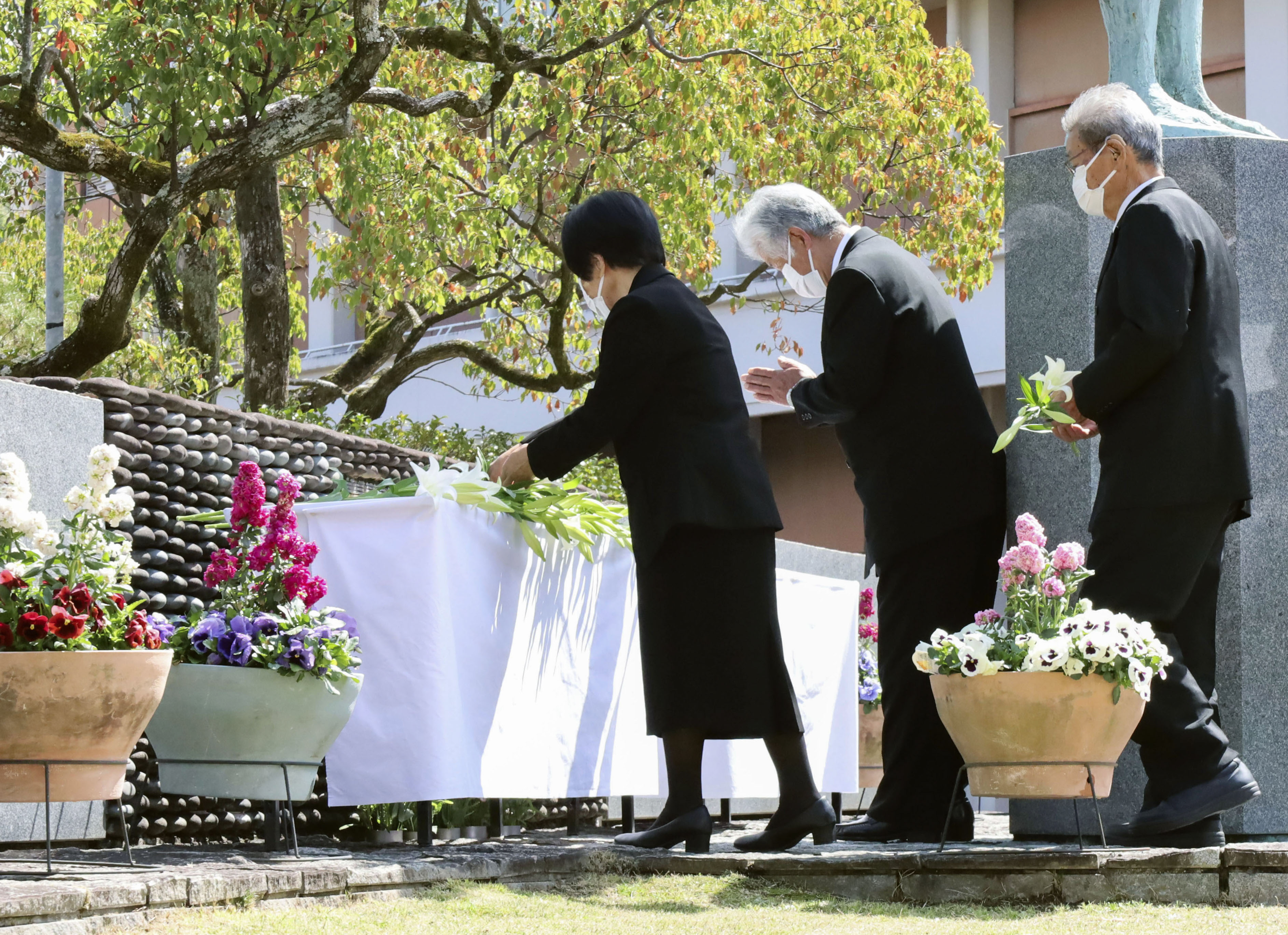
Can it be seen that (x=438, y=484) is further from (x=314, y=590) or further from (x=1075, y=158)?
(x=1075, y=158)

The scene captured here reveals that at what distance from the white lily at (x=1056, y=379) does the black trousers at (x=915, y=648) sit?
1.56ft

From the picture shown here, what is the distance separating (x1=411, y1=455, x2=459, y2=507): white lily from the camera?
434 cm

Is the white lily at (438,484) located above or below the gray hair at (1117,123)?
below

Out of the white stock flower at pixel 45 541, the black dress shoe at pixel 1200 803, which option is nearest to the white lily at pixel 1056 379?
the black dress shoe at pixel 1200 803

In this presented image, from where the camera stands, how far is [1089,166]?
4238 millimetres

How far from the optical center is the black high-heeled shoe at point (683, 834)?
13.8ft

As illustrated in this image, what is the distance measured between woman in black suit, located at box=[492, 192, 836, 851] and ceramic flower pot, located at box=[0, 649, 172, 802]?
1.37 metres

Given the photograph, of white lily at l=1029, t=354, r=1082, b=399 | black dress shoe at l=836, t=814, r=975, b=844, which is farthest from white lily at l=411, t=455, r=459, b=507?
white lily at l=1029, t=354, r=1082, b=399

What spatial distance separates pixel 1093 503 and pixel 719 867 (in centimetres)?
151

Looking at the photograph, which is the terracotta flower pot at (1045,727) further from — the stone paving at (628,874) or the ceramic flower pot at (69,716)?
the ceramic flower pot at (69,716)

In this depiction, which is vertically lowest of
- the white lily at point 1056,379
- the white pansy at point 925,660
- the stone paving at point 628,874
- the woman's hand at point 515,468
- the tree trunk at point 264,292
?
the stone paving at point 628,874

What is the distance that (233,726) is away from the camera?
153 inches

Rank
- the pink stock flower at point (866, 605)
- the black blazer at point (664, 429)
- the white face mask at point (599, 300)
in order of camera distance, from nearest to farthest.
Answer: the black blazer at point (664, 429)
the white face mask at point (599, 300)
the pink stock flower at point (866, 605)

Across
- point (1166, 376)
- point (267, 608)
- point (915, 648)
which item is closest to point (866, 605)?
point (915, 648)
